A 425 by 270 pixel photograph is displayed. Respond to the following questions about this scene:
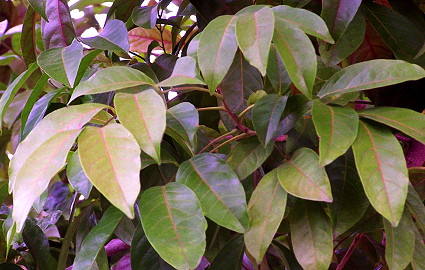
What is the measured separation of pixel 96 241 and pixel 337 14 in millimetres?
418

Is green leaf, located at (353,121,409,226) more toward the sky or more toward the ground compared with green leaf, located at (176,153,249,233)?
more toward the sky

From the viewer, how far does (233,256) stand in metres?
0.67

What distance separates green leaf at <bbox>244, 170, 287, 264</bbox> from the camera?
544 mm

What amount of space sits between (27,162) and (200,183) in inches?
7.8

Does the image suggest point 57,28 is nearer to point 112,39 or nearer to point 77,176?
point 112,39

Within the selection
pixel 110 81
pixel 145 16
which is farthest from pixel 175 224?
pixel 145 16

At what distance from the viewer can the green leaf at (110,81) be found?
57cm

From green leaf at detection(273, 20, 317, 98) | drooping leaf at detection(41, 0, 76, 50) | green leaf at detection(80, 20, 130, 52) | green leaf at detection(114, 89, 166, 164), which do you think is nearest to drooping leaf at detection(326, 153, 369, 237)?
green leaf at detection(273, 20, 317, 98)

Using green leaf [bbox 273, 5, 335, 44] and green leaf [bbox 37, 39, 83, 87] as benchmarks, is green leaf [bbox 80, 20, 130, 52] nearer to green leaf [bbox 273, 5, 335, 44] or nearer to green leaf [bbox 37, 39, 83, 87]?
green leaf [bbox 37, 39, 83, 87]

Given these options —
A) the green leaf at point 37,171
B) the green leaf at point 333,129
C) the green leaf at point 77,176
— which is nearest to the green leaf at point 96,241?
the green leaf at point 77,176

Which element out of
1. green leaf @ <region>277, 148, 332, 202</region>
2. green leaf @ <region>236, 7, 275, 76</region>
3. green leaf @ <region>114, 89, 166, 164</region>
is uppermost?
green leaf @ <region>236, 7, 275, 76</region>

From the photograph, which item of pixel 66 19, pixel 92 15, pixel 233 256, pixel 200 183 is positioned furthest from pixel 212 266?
pixel 92 15

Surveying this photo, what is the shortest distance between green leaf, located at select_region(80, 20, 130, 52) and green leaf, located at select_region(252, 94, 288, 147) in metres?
0.22

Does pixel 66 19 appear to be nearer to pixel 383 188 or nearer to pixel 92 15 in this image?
pixel 383 188
